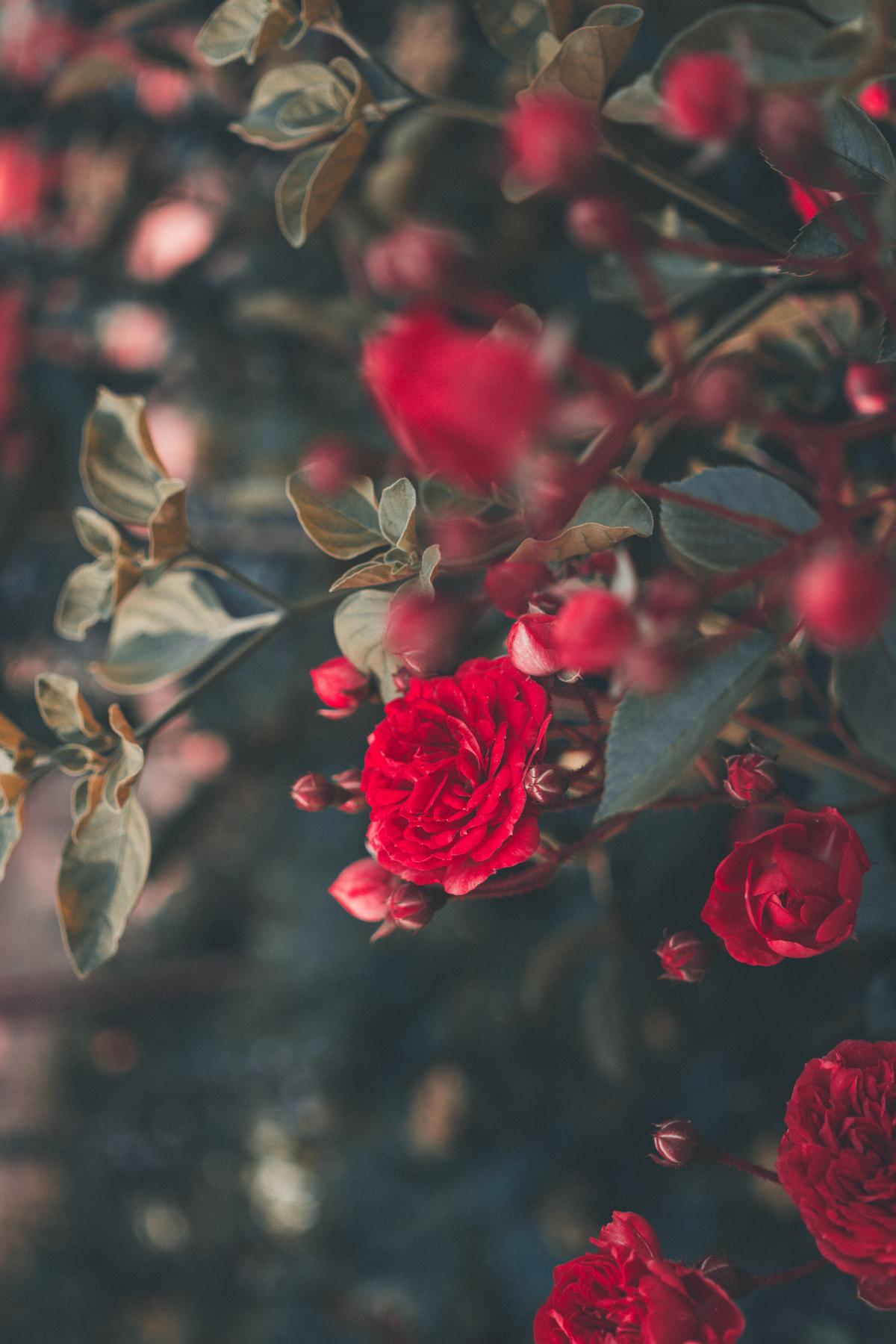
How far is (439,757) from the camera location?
32 cm

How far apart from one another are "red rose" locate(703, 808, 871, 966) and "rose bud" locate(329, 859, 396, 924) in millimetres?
119

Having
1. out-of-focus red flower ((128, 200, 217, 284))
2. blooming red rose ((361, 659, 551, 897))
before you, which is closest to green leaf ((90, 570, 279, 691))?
blooming red rose ((361, 659, 551, 897))

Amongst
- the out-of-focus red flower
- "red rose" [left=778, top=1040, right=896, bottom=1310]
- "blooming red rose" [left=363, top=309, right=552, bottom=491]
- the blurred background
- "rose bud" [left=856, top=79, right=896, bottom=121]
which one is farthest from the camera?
the out-of-focus red flower

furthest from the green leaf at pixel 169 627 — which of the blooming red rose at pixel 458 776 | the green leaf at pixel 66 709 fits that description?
the blooming red rose at pixel 458 776

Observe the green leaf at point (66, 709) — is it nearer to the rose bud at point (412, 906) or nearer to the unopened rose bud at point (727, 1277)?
the rose bud at point (412, 906)

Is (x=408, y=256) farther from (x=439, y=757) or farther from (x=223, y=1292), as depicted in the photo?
(x=223, y=1292)

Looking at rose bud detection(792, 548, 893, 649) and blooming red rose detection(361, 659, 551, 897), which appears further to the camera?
blooming red rose detection(361, 659, 551, 897)

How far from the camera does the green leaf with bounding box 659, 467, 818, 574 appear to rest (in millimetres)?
300

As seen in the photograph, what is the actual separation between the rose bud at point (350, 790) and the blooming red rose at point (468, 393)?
0.23m

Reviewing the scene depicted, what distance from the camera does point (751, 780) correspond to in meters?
0.32

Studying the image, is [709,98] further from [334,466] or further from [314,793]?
[314,793]

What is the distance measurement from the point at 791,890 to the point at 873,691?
8 centimetres

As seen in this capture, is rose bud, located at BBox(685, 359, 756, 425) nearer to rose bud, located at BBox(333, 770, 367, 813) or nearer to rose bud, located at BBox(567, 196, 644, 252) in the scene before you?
rose bud, located at BBox(567, 196, 644, 252)

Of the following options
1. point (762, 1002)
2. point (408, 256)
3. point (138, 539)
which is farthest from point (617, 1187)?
point (408, 256)
